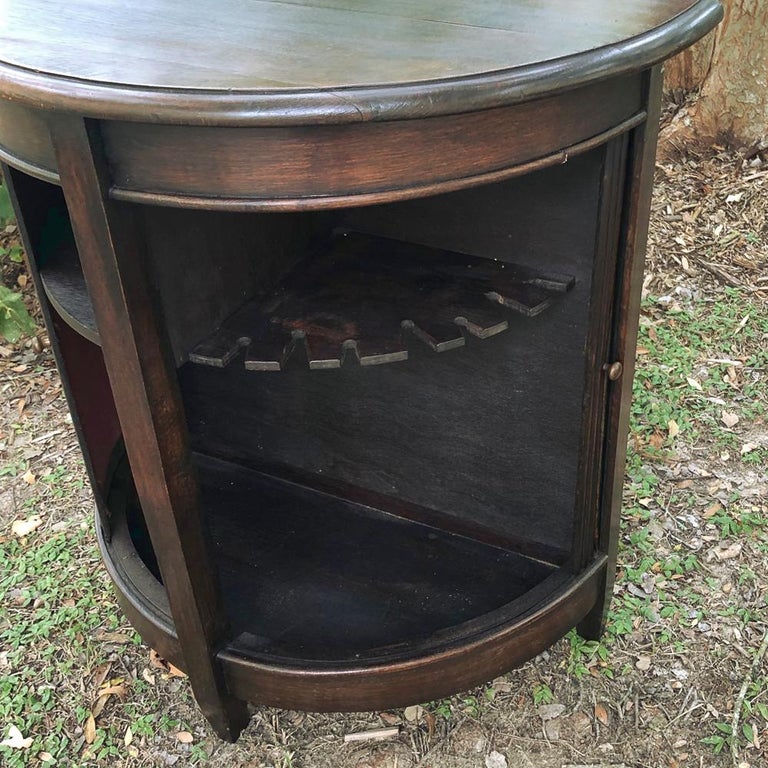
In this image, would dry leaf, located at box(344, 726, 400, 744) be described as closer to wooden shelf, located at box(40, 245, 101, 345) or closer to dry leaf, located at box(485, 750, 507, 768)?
dry leaf, located at box(485, 750, 507, 768)

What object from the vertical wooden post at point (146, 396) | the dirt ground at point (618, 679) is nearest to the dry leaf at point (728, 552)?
the dirt ground at point (618, 679)

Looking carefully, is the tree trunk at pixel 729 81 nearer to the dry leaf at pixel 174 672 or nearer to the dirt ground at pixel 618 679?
the dirt ground at pixel 618 679

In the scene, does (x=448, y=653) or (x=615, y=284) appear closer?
(x=615, y=284)

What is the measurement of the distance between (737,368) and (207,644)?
1855mm

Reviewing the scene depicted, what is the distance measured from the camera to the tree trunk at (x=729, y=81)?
10.4 ft

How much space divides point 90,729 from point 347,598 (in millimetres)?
563

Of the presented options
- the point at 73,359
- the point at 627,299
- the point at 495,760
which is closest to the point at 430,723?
the point at 495,760

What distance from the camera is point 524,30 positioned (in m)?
1.23

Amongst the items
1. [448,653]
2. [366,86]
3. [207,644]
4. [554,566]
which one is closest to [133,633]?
[207,644]

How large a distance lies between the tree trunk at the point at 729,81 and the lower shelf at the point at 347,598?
7.16 feet

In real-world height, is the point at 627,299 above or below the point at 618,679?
above

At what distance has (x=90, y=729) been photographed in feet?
5.86

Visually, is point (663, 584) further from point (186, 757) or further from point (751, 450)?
point (186, 757)

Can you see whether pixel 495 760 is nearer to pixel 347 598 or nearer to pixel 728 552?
pixel 347 598
